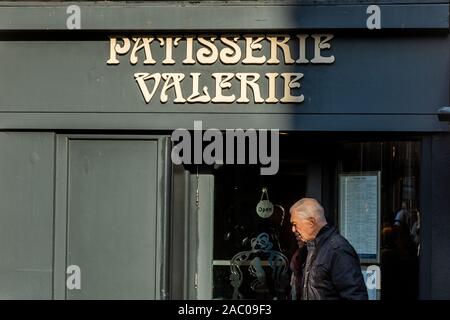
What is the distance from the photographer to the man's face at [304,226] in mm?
5113

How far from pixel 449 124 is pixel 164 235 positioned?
2523 millimetres

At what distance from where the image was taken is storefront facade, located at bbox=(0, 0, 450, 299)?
6020 mm

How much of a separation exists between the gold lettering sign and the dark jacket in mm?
1551

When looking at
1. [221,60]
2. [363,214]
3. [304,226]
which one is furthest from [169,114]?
[363,214]

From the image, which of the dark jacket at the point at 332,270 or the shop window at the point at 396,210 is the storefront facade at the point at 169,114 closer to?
the shop window at the point at 396,210

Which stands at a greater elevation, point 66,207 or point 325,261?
point 66,207

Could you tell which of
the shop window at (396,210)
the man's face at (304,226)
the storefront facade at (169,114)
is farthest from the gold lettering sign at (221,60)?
the man's face at (304,226)

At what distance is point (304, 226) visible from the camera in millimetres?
5137

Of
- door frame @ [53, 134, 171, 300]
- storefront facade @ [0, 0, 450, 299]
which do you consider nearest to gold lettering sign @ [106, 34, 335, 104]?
storefront facade @ [0, 0, 450, 299]

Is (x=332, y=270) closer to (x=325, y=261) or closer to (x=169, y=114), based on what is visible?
(x=325, y=261)

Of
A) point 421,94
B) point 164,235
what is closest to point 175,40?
point 164,235

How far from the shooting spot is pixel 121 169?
6180mm

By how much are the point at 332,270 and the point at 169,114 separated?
2.11 m

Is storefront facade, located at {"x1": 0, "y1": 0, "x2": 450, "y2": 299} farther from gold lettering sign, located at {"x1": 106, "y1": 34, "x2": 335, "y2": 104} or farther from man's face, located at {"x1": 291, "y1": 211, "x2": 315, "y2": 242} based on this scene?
man's face, located at {"x1": 291, "y1": 211, "x2": 315, "y2": 242}
